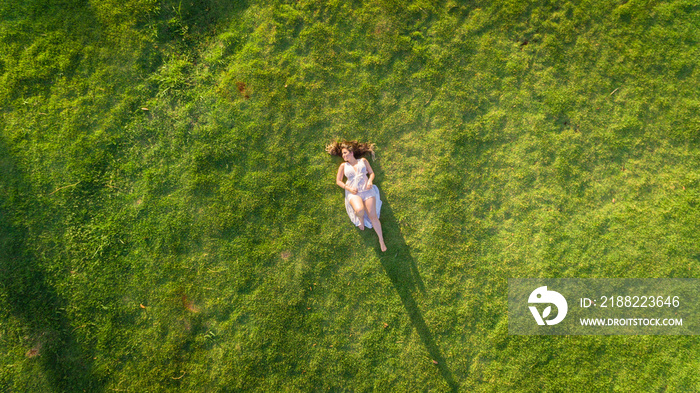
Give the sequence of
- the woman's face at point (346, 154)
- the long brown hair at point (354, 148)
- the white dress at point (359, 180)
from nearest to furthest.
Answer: the woman's face at point (346, 154), the white dress at point (359, 180), the long brown hair at point (354, 148)

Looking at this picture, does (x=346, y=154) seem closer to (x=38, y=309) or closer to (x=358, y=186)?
(x=358, y=186)

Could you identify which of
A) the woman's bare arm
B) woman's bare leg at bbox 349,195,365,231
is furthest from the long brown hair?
woman's bare leg at bbox 349,195,365,231

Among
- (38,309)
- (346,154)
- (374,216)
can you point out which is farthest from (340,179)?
(38,309)

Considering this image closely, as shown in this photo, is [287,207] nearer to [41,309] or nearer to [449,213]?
[449,213]

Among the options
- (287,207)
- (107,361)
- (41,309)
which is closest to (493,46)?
(287,207)

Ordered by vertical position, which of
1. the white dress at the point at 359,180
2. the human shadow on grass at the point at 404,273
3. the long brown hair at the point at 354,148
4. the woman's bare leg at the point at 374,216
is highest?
the long brown hair at the point at 354,148

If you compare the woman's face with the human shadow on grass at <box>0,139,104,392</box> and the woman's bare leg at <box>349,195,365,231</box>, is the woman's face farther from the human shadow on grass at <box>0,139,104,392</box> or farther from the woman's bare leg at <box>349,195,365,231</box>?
the human shadow on grass at <box>0,139,104,392</box>

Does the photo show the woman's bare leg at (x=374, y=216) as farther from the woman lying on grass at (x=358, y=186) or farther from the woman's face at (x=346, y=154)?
the woman's face at (x=346, y=154)

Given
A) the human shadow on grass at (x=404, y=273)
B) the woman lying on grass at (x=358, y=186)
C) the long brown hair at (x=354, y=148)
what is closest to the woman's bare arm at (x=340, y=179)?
the woman lying on grass at (x=358, y=186)
